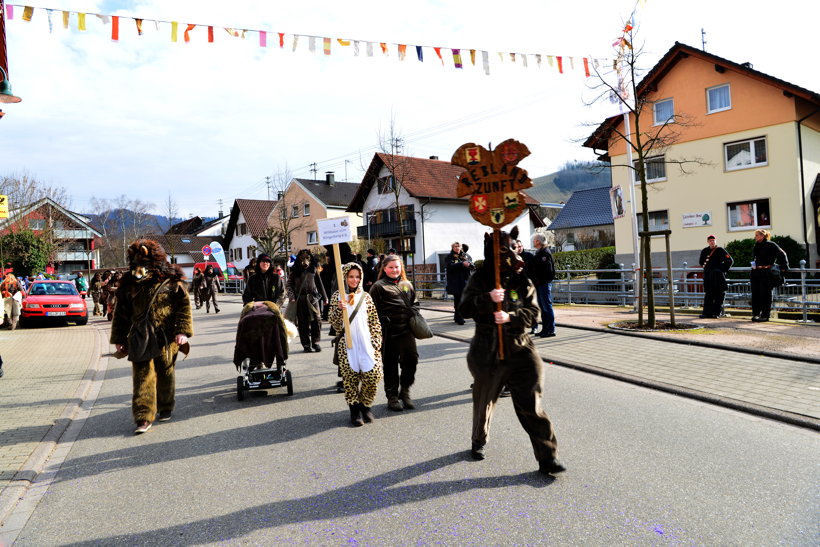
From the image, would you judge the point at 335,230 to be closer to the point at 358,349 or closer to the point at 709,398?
the point at 358,349

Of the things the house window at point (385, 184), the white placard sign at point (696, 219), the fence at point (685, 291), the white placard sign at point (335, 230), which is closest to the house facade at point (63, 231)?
the house window at point (385, 184)

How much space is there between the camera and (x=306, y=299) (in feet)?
34.7

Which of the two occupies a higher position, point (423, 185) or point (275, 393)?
point (423, 185)

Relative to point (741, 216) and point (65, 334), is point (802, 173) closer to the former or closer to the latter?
point (741, 216)

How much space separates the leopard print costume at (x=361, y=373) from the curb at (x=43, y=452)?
2.64 m

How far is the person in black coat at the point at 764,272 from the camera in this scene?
36.4ft

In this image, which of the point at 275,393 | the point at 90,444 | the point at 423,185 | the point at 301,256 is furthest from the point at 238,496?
the point at 423,185

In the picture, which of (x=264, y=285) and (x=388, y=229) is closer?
(x=264, y=285)

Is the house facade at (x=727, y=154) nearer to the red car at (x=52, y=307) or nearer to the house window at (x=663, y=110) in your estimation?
the house window at (x=663, y=110)

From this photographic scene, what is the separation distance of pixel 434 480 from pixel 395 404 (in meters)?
2.05

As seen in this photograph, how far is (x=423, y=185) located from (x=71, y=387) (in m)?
34.2

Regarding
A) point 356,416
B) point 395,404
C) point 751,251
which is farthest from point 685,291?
point 356,416

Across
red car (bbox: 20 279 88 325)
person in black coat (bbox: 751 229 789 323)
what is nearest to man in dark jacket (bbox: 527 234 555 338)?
person in black coat (bbox: 751 229 789 323)

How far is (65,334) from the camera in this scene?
16.0m
